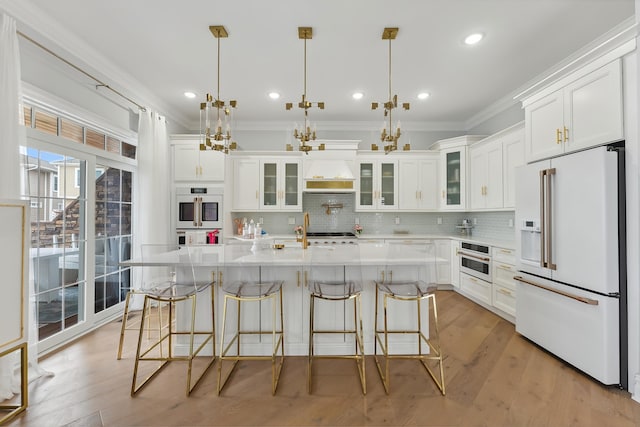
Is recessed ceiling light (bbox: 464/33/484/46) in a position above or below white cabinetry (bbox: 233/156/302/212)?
above

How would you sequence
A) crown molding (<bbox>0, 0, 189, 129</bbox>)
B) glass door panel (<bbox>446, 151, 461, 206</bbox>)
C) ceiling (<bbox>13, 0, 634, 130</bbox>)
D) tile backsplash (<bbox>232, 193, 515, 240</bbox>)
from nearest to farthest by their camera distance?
crown molding (<bbox>0, 0, 189, 129</bbox>) < ceiling (<bbox>13, 0, 634, 130</bbox>) < glass door panel (<bbox>446, 151, 461, 206</bbox>) < tile backsplash (<bbox>232, 193, 515, 240</bbox>)

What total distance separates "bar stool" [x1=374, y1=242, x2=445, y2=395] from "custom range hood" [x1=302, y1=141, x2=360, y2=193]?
241 cm

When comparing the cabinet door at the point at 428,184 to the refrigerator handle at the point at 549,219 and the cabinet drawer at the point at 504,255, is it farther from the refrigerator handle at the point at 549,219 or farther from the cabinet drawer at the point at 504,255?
the refrigerator handle at the point at 549,219

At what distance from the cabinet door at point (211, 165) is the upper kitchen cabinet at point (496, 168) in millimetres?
3861

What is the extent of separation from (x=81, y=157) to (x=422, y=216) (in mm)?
4954

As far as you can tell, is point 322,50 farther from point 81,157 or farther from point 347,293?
point 81,157

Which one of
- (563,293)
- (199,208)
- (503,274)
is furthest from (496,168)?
(199,208)

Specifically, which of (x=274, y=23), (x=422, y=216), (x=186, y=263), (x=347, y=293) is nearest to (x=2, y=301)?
(x=186, y=263)

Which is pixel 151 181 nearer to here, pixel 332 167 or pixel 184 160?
pixel 184 160

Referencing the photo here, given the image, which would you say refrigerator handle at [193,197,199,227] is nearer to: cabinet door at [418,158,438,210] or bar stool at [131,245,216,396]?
bar stool at [131,245,216,396]

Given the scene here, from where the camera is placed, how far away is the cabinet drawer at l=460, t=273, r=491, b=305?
3.87 meters

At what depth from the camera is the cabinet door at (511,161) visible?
11.8ft

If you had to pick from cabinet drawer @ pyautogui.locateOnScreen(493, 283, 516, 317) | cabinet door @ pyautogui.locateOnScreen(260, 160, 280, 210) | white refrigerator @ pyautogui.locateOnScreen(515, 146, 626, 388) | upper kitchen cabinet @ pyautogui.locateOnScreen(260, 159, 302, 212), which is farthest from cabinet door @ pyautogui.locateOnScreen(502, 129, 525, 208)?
cabinet door @ pyautogui.locateOnScreen(260, 160, 280, 210)

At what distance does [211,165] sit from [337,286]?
3.18 meters
